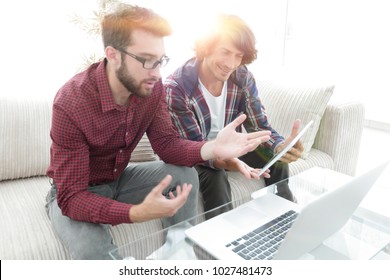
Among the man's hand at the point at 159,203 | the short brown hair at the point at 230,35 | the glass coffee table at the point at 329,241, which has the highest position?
the short brown hair at the point at 230,35

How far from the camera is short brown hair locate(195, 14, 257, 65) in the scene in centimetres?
146


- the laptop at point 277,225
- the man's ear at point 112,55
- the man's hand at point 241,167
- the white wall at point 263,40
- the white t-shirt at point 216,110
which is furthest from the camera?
the white wall at point 263,40

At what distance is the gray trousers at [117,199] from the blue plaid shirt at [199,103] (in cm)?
24

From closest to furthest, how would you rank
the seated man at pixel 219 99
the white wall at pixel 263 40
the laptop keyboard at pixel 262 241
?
the laptop keyboard at pixel 262 241, the seated man at pixel 219 99, the white wall at pixel 263 40

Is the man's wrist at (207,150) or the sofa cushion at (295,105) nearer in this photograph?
the man's wrist at (207,150)

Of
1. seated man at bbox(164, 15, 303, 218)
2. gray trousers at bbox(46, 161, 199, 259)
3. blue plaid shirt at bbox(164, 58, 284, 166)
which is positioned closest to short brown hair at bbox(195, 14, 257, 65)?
seated man at bbox(164, 15, 303, 218)

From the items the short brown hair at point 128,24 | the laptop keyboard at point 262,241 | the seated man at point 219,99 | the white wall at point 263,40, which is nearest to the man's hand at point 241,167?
the seated man at point 219,99

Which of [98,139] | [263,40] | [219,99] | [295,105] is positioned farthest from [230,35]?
[263,40]

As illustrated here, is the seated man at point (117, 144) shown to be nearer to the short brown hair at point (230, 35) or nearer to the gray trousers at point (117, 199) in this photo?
the gray trousers at point (117, 199)

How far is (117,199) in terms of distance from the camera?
4.21ft

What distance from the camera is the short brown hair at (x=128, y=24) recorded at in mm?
1126

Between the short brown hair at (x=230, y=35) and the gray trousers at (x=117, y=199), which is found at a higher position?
the short brown hair at (x=230, y=35)

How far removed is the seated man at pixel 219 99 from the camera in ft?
4.78

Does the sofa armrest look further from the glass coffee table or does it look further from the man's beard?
the man's beard
